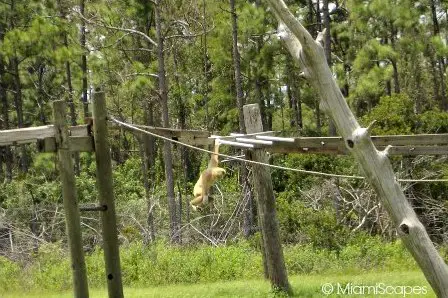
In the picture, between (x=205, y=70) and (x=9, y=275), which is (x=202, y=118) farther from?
(x=9, y=275)

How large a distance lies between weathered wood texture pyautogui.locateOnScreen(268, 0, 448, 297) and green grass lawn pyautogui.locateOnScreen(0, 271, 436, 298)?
157 inches

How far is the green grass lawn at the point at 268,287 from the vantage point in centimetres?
740

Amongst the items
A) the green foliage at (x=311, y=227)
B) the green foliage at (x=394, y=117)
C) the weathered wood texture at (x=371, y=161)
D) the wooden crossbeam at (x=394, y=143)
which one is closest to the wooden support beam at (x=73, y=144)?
the wooden crossbeam at (x=394, y=143)

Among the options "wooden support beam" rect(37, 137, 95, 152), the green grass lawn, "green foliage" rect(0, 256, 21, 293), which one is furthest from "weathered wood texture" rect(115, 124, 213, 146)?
"green foliage" rect(0, 256, 21, 293)

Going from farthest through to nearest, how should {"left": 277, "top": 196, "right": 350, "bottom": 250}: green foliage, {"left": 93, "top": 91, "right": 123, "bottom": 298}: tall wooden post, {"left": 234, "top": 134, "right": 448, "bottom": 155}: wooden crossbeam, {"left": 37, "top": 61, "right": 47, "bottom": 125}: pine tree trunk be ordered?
1. {"left": 37, "top": 61, "right": 47, "bottom": 125}: pine tree trunk
2. {"left": 277, "top": 196, "right": 350, "bottom": 250}: green foliage
3. {"left": 234, "top": 134, "right": 448, "bottom": 155}: wooden crossbeam
4. {"left": 93, "top": 91, "right": 123, "bottom": 298}: tall wooden post

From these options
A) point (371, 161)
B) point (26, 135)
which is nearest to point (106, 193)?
point (26, 135)

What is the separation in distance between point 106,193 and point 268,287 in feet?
11.0

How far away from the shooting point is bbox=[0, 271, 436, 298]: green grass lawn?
7402 millimetres

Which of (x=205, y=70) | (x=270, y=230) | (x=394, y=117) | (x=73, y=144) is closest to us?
(x=73, y=144)

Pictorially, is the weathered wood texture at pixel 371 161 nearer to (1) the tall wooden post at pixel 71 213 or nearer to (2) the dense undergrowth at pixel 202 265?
(1) the tall wooden post at pixel 71 213

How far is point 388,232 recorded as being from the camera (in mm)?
11547

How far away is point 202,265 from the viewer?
1000 centimetres

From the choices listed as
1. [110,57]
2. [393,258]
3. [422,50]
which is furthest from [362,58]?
[393,258]

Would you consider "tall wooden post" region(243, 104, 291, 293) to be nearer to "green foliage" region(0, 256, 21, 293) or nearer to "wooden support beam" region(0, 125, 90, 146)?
"wooden support beam" region(0, 125, 90, 146)
